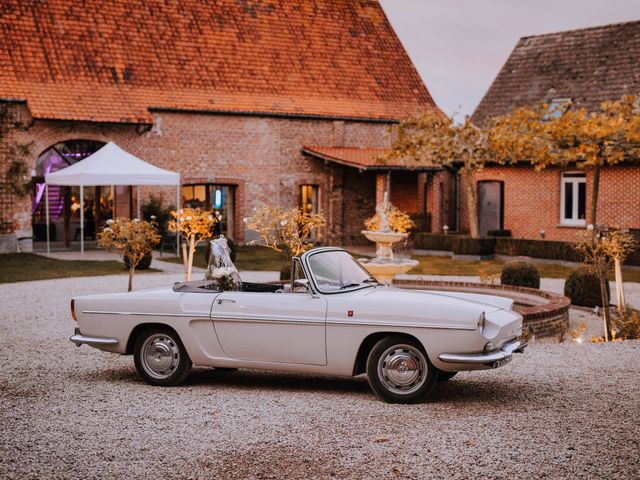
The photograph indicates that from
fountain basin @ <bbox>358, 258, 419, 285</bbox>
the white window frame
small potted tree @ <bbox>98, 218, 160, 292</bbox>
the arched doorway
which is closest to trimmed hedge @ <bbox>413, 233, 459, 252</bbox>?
the white window frame

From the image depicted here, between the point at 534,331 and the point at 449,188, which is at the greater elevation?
the point at 449,188

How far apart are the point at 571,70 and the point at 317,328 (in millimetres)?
24580

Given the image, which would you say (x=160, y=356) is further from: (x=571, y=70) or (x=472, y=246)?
(x=571, y=70)

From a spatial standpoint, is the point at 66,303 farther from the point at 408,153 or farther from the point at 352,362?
the point at 408,153

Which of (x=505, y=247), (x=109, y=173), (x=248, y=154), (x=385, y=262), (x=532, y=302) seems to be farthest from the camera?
(x=248, y=154)

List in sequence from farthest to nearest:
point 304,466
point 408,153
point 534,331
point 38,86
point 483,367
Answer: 1. point 408,153
2. point 38,86
3. point 534,331
4. point 483,367
5. point 304,466

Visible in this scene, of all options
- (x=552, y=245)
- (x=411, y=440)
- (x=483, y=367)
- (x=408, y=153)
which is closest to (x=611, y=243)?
(x=483, y=367)

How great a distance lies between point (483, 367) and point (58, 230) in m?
23.2

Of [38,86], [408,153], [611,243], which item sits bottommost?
[611,243]

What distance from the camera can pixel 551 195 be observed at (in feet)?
91.7

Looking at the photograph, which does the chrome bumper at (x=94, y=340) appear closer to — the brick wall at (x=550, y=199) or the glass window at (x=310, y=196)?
the brick wall at (x=550, y=199)

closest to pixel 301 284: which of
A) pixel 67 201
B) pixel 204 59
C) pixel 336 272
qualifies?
pixel 336 272

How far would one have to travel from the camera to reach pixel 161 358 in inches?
313

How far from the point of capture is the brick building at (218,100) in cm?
2612
